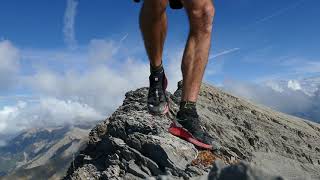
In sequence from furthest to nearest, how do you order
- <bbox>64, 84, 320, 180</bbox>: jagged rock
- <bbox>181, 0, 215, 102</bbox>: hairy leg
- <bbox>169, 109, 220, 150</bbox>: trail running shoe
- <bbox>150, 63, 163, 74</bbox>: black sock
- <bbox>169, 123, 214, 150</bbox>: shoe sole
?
<bbox>64, 84, 320, 180</bbox>: jagged rock < <bbox>169, 123, 214, 150</bbox>: shoe sole < <bbox>150, 63, 163, 74</bbox>: black sock < <bbox>169, 109, 220, 150</bbox>: trail running shoe < <bbox>181, 0, 215, 102</bbox>: hairy leg

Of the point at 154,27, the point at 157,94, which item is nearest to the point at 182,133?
the point at 157,94

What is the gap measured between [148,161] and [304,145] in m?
8.36

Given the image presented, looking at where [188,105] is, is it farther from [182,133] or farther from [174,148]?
[174,148]

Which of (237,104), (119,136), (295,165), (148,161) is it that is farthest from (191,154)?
(237,104)

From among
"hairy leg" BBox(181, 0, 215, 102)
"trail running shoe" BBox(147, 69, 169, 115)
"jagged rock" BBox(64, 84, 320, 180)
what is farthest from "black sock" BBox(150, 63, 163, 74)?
"jagged rock" BBox(64, 84, 320, 180)

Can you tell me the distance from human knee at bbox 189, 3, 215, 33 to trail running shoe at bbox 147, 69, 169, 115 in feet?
4.27

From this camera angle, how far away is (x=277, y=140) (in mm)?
15445

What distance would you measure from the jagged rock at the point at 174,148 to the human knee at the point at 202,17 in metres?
2.40

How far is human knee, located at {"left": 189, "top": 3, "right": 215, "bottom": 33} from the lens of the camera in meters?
7.43

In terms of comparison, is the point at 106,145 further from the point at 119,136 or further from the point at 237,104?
the point at 237,104

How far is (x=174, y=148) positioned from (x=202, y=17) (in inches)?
132

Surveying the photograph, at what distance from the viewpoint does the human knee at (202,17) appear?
743cm

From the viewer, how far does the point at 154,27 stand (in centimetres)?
808

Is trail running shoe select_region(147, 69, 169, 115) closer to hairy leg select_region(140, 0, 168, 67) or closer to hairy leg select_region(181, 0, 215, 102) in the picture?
hairy leg select_region(140, 0, 168, 67)
